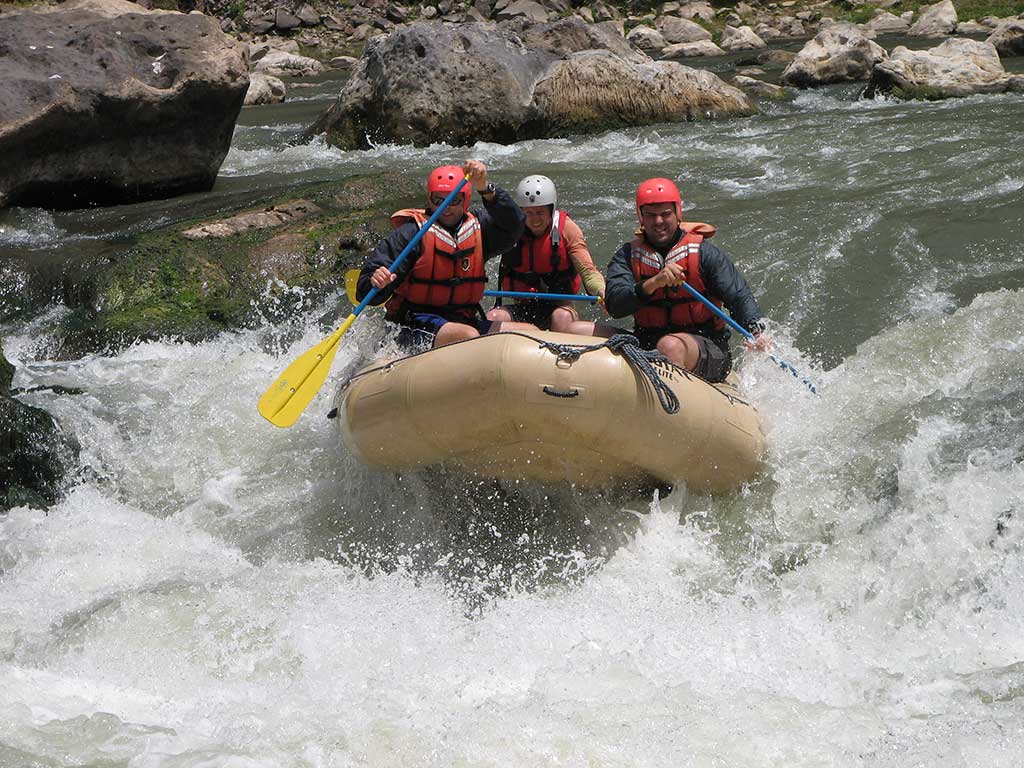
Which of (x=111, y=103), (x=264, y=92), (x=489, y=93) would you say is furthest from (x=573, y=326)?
(x=264, y=92)

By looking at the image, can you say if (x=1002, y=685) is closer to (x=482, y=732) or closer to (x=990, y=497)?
(x=990, y=497)

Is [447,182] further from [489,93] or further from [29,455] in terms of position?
[489,93]

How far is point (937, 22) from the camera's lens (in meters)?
22.6

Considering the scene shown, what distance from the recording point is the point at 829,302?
7.12m

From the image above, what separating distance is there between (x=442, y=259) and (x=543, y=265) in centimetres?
74

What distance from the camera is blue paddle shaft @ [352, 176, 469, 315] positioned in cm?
551

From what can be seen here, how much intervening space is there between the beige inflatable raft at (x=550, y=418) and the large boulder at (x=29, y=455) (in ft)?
5.31

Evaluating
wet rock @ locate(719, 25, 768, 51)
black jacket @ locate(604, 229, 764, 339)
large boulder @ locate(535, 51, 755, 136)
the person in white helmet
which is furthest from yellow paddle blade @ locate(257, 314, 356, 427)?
wet rock @ locate(719, 25, 768, 51)

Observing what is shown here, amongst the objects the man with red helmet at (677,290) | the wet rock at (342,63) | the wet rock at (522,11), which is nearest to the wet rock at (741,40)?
the wet rock at (522,11)

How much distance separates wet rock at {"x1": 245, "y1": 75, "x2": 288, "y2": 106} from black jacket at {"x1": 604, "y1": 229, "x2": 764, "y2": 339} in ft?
48.7

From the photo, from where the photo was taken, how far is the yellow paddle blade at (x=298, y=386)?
5.43m

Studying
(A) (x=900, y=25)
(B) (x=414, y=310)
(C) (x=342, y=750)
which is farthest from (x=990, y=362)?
(A) (x=900, y=25)

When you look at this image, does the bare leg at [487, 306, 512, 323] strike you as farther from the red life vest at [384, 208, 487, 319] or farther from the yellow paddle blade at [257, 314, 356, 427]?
the yellow paddle blade at [257, 314, 356, 427]

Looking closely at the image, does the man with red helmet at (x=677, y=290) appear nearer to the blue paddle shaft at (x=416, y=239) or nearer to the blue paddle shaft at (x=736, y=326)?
the blue paddle shaft at (x=736, y=326)
